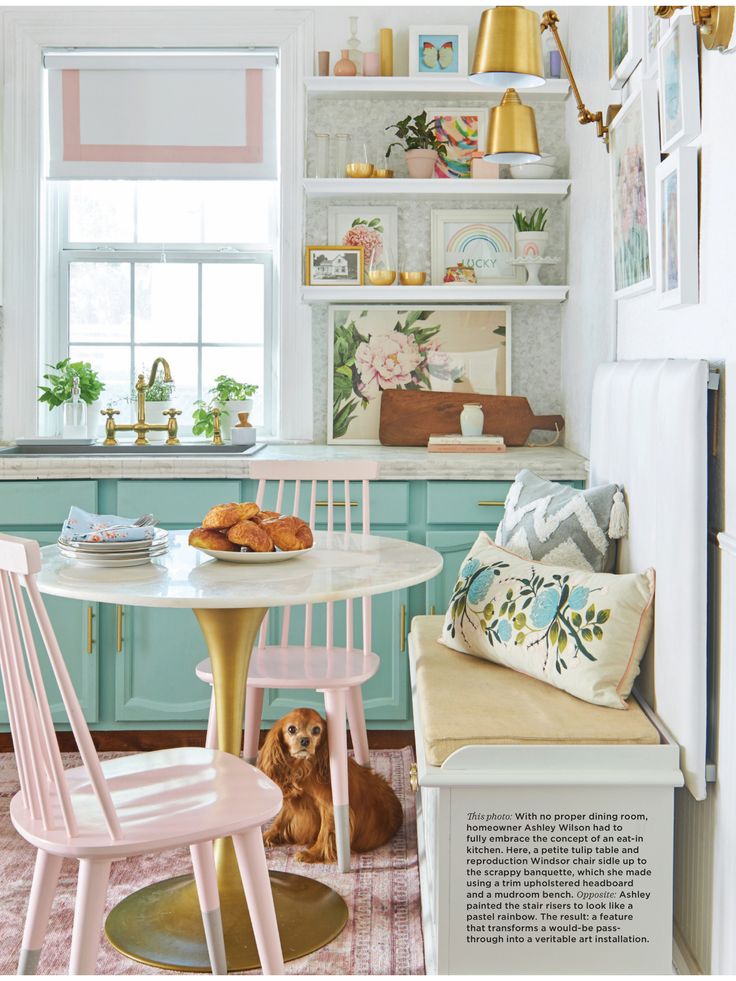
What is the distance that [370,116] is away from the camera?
390 centimetres

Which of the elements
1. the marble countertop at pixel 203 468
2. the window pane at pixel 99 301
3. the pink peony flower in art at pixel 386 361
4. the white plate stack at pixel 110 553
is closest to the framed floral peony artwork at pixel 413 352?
the pink peony flower in art at pixel 386 361

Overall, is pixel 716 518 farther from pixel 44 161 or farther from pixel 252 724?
pixel 44 161

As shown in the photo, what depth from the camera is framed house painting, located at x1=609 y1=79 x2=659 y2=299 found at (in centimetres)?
234

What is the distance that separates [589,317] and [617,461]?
0.97 metres

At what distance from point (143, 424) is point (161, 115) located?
3.66 ft

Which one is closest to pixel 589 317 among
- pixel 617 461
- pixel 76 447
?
pixel 617 461

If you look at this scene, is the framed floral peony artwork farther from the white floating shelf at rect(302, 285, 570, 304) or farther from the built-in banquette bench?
the built-in banquette bench

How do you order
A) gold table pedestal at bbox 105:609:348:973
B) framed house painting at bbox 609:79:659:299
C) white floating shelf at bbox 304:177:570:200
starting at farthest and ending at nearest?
→ white floating shelf at bbox 304:177:570:200
framed house painting at bbox 609:79:659:299
gold table pedestal at bbox 105:609:348:973

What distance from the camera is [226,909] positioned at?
2230 millimetres

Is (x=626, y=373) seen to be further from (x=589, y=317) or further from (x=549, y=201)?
(x=549, y=201)

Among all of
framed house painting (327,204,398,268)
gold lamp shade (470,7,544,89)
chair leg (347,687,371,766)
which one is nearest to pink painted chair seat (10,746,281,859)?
chair leg (347,687,371,766)

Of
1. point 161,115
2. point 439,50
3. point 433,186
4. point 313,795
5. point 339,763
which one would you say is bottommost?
point 313,795

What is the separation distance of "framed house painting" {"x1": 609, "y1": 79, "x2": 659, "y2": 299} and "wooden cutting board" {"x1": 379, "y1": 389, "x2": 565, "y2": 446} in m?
1.05

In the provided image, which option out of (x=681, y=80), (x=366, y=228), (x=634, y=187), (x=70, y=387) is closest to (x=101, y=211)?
(x=70, y=387)
